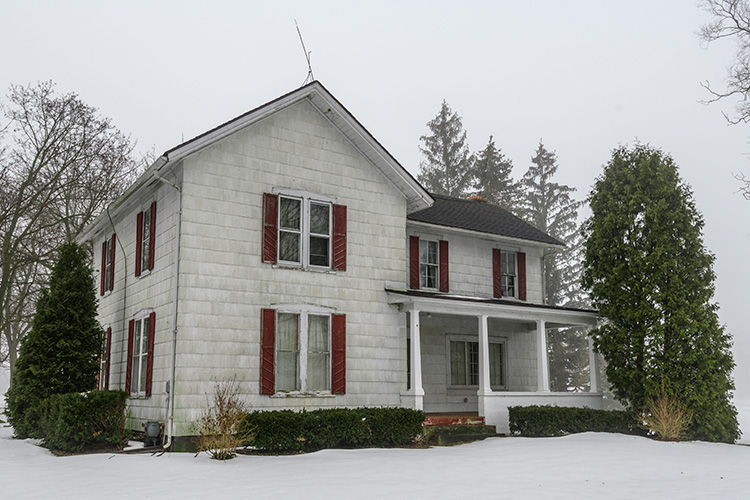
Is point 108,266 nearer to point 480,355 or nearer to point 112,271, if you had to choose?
point 112,271

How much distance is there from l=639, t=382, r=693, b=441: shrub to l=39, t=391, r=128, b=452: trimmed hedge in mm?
12580

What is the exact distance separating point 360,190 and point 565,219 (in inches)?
1368

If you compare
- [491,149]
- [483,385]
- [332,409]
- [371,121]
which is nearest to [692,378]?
[483,385]

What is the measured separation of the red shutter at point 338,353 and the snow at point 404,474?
2.23 m

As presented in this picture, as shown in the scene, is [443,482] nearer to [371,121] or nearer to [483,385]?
[483,385]

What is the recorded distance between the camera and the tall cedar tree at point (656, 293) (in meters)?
18.5

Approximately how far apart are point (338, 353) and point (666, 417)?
27.0 ft

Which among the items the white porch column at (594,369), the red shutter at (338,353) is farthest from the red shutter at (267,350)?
the white porch column at (594,369)

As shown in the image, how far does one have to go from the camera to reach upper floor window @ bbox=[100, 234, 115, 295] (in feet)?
67.7

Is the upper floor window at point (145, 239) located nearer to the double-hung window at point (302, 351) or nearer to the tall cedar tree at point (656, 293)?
the double-hung window at point (302, 351)

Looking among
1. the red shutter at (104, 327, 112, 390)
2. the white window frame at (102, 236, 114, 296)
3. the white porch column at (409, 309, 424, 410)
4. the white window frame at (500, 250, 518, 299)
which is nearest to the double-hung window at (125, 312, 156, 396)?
the red shutter at (104, 327, 112, 390)

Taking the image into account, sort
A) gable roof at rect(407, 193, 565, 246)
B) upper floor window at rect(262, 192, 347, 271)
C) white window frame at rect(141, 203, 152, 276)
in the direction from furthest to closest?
gable roof at rect(407, 193, 565, 246) < white window frame at rect(141, 203, 152, 276) < upper floor window at rect(262, 192, 347, 271)

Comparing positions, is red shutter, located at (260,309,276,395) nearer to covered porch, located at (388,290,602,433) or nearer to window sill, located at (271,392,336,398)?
window sill, located at (271,392,336,398)

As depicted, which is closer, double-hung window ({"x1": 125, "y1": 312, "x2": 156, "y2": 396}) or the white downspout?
the white downspout
